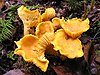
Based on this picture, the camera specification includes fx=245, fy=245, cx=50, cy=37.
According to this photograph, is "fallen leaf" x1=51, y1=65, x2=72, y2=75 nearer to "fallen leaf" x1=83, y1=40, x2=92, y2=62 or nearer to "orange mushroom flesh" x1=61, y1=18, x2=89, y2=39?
"fallen leaf" x1=83, y1=40, x2=92, y2=62

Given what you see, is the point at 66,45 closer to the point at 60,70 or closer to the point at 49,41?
the point at 49,41

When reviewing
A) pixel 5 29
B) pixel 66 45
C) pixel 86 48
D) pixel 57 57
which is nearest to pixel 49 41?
pixel 66 45

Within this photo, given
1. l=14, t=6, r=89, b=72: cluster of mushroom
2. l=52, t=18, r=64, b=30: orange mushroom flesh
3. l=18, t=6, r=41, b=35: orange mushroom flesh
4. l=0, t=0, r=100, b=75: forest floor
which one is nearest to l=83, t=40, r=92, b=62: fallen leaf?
l=0, t=0, r=100, b=75: forest floor

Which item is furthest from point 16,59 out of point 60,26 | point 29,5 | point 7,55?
point 29,5

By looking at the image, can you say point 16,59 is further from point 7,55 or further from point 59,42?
point 59,42

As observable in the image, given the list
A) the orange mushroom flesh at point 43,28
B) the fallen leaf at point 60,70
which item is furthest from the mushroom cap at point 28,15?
the fallen leaf at point 60,70

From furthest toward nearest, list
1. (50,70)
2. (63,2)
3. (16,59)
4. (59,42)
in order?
(63,2), (16,59), (50,70), (59,42)
